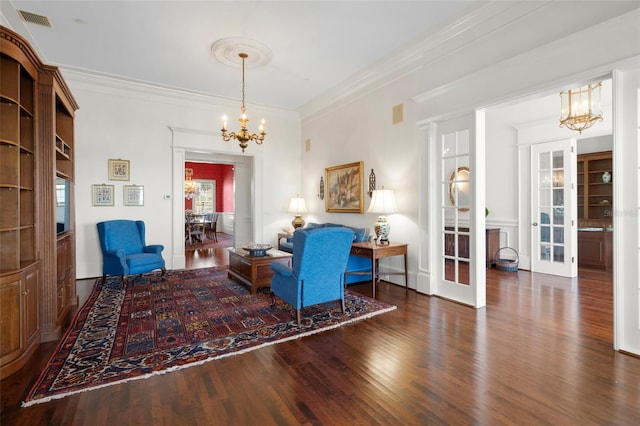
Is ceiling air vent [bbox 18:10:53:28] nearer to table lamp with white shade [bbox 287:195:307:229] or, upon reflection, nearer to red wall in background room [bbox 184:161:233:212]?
table lamp with white shade [bbox 287:195:307:229]

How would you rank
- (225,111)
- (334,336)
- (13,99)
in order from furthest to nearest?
(225,111) → (334,336) → (13,99)

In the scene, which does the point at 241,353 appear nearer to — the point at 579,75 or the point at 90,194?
the point at 579,75

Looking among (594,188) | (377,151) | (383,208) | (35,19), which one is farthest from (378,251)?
(594,188)

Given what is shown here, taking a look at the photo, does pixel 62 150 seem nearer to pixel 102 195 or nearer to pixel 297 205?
pixel 102 195

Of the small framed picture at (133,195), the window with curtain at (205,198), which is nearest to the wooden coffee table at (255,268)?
the small framed picture at (133,195)

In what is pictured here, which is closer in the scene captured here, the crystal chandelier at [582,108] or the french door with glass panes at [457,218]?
the french door with glass panes at [457,218]

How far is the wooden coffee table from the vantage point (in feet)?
15.3

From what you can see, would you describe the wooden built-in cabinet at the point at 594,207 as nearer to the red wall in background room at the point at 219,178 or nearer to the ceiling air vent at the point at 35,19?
the ceiling air vent at the point at 35,19

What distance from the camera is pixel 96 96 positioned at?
577 cm

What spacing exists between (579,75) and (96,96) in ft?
23.3

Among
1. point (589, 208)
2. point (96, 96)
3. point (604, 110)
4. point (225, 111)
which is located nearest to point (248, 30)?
point (225, 111)

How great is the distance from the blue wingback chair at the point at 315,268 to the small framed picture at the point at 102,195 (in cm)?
410

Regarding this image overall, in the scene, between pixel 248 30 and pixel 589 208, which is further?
pixel 589 208

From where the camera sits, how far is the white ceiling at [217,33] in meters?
3.68
